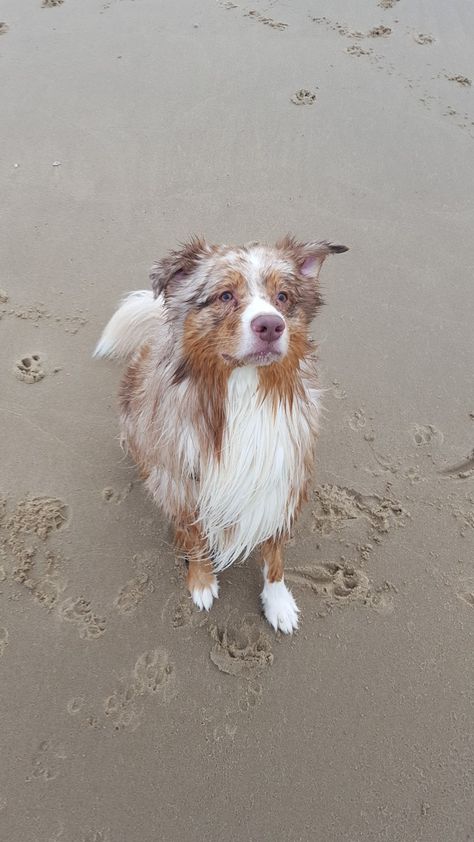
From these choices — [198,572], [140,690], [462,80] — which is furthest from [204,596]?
[462,80]

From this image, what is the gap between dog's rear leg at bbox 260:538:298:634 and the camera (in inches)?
102

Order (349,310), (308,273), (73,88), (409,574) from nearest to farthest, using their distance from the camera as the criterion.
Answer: (308,273) < (409,574) < (349,310) < (73,88)

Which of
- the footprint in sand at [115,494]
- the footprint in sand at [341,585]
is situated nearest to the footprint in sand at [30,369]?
the footprint in sand at [115,494]

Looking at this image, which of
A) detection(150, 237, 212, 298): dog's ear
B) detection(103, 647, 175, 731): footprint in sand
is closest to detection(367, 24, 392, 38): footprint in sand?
detection(150, 237, 212, 298): dog's ear

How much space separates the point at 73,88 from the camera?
200 inches

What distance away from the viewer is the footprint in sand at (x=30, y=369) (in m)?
3.41

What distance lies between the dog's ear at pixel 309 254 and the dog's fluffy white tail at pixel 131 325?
976mm

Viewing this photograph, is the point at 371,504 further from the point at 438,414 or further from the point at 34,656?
the point at 34,656

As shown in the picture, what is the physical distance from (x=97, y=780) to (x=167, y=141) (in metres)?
4.58

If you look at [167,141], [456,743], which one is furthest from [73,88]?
[456,743]

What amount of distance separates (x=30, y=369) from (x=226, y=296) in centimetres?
193

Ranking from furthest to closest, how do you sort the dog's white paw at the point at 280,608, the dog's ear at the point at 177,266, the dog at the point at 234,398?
the dog's white paw at the point at 280,608 → the dog's ear at the point at 177,266 → the dog at the point at 234,398

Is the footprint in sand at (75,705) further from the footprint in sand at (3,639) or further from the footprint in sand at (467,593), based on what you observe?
the footprint in sand at (467,593)

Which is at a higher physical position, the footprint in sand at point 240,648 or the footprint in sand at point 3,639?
the footprint in sand at point 240,648
